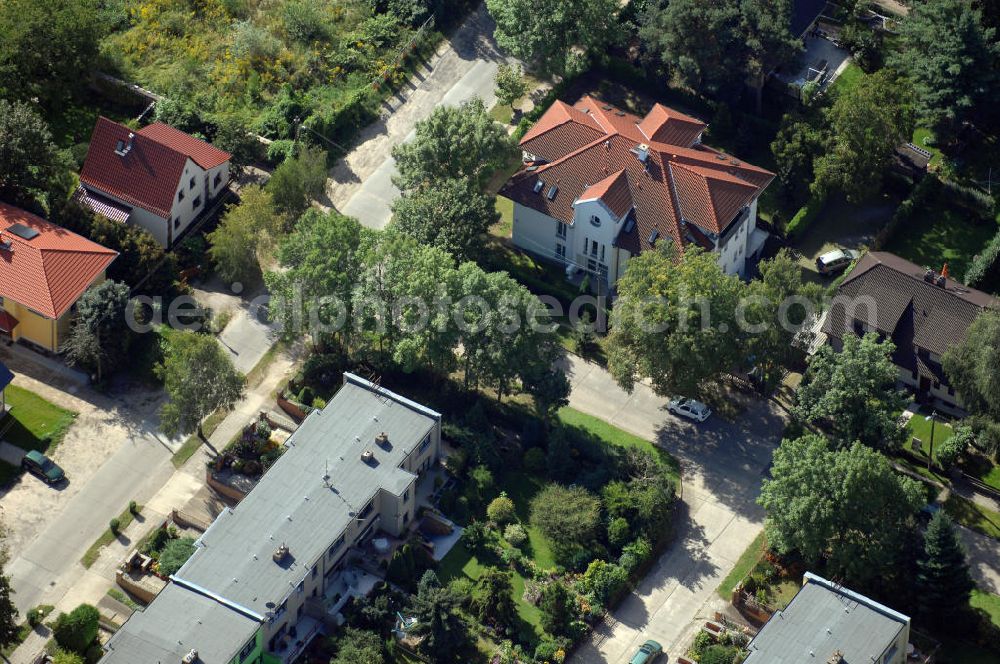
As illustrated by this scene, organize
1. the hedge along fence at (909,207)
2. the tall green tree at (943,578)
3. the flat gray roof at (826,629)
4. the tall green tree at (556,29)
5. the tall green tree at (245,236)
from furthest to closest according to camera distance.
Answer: the tall green tree at (556,29) < the hedge along fence at (909,207) < the tall green tree at (245,236) < the tall green tree at (943,578) < the flat gray roof at (826,629)

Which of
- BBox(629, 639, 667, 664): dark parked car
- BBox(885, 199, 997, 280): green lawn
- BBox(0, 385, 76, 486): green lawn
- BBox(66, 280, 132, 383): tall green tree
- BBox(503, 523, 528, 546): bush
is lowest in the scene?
BBox(0, 385, 76, 486): green lawn

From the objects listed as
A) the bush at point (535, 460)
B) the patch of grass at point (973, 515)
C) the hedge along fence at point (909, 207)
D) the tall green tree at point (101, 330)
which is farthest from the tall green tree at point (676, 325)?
the tall green tree at point (101, 330)

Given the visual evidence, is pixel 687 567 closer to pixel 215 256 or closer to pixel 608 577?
pixel 608 577

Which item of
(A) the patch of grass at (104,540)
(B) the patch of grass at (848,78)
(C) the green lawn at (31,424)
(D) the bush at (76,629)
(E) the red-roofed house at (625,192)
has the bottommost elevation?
(D) the bush at (76,629)

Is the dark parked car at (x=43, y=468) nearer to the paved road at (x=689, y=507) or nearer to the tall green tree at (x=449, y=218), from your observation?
the tall green tree at (x=449, y=218)

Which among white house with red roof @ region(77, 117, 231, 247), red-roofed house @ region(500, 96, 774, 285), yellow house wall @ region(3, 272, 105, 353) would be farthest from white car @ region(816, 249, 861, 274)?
yellow house wall @ region(3, 272, 105, 353)

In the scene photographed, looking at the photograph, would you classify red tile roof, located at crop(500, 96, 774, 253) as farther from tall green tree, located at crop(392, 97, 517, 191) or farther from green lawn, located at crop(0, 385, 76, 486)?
green lawn, located at crop(0, 385, 76, 486)

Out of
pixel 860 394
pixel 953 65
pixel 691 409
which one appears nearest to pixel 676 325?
pixel 691 409
